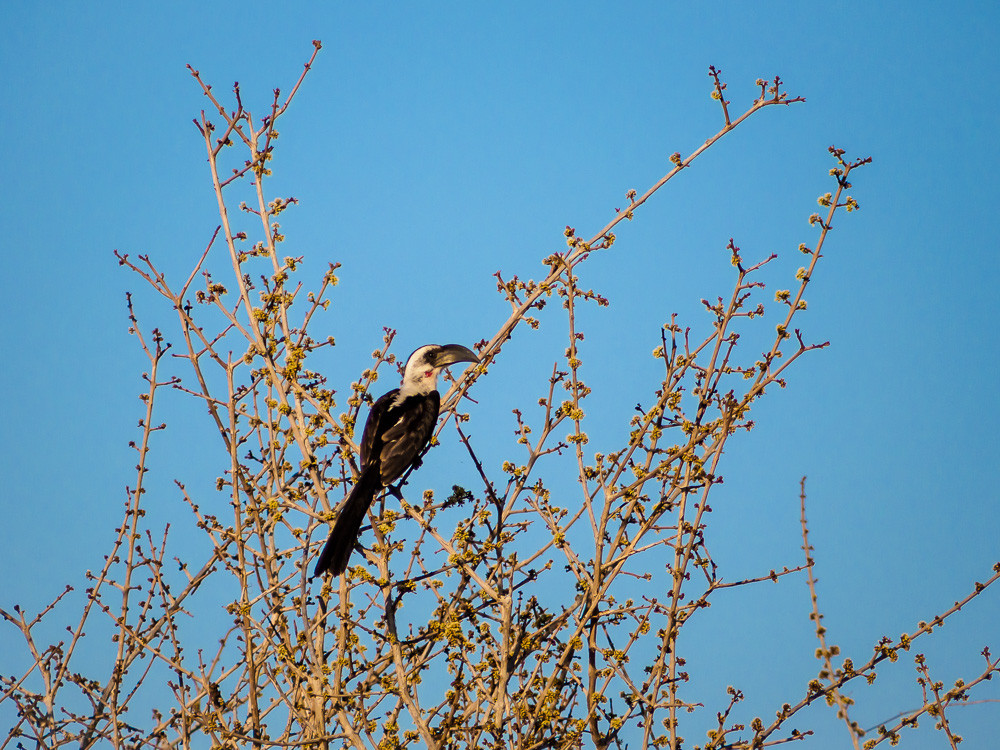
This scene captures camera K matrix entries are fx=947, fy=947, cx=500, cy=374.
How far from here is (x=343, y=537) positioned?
13.1 ft

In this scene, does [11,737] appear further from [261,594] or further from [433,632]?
[433,632]

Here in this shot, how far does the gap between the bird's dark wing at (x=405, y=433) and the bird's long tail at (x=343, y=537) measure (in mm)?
478

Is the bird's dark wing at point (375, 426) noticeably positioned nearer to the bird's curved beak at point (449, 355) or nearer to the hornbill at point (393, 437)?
the hornbill at point (393, 437)

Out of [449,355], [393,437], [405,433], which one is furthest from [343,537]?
[449,355]

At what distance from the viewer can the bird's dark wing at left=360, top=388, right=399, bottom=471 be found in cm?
475

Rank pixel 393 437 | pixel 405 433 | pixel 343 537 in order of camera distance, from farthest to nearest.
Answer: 1. pixel 405 433
2. pixel 393 437
3. pixel 343 537

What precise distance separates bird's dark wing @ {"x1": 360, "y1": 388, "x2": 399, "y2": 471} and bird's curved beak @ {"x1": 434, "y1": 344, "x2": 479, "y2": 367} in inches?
15.9

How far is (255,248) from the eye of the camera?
4.49 meters

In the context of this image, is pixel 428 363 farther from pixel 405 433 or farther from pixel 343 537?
pixel 343 537

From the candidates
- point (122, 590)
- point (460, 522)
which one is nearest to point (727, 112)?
point (460, 522)

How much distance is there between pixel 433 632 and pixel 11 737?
2.62 meters

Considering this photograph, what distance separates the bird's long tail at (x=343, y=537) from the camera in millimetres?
3959

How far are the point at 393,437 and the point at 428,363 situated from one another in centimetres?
108

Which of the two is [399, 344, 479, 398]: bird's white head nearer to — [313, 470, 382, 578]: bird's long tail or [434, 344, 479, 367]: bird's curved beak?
[434, 344, 479, 367]: bird's curved beak
